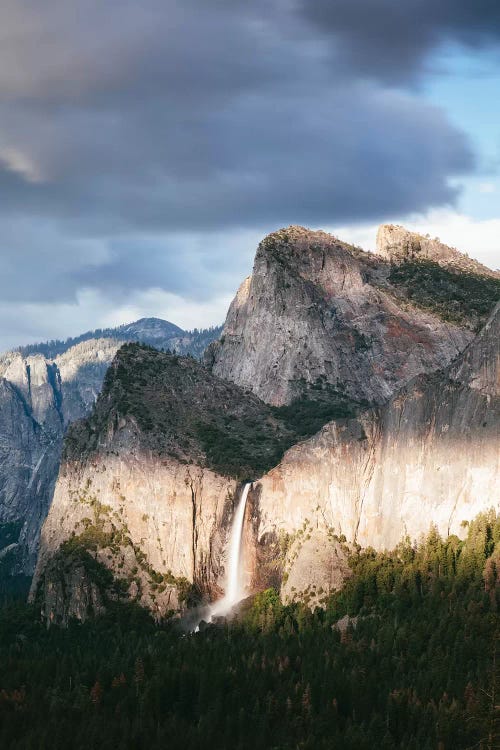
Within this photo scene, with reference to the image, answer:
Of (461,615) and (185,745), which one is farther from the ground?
(461,615)

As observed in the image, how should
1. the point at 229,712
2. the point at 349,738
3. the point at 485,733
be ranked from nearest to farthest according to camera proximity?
1. the point at 485,733
2. the point at 349,738
3. the point at 229,712

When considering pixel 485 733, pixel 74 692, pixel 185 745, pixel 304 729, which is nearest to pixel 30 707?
pixel 74 692

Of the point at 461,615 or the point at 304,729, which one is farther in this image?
the point at 461,615

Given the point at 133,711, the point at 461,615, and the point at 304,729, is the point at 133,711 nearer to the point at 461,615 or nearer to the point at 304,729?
the point at 304,729

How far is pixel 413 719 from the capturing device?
178m

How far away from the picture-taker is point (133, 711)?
632 ft

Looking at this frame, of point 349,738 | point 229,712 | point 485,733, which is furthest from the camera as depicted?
point 229,712

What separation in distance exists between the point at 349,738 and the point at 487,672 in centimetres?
1908

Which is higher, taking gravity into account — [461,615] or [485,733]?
[461,615]

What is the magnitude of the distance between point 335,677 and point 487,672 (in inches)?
955

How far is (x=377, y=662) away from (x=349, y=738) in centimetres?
2104

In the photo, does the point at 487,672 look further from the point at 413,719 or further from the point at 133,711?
the point at 133,711

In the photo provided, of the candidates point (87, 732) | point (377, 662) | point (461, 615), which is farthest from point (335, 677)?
point (87, 732)

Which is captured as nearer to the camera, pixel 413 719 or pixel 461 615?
pixel 413 719
